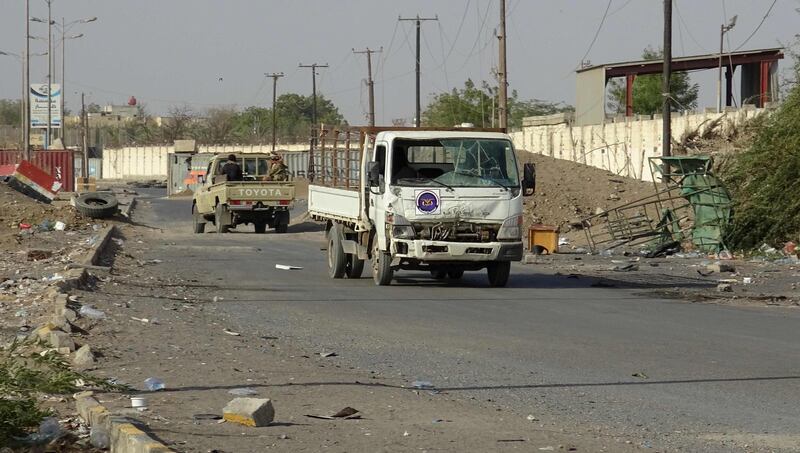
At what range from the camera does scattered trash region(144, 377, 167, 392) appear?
905 centimetres

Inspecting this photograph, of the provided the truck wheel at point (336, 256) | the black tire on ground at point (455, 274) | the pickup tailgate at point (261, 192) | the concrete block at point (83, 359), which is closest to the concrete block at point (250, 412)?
the concrete block at point (83, 359)

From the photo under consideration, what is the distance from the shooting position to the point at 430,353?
1191 centimetres

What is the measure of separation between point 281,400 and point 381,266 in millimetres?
10355

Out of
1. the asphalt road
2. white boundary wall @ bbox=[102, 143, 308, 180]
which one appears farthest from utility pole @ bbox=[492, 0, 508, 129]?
white boundary wall @ bbox=[102, 143, 308, 180]

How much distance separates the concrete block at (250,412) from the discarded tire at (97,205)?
29778mm

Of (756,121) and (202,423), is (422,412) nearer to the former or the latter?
(202,423)

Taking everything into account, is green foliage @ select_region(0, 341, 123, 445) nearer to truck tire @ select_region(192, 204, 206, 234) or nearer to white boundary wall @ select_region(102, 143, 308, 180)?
truck tire @ select_region(192, 204, 206, 234)

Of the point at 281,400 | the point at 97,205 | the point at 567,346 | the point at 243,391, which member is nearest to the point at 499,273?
the point at 567,346

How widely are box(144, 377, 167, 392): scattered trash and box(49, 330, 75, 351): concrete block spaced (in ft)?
6.49

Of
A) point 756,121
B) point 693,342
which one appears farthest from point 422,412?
point 756,121

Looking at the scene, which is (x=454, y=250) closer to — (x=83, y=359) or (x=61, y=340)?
(x=61, y=340)

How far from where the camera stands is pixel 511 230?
731 inches

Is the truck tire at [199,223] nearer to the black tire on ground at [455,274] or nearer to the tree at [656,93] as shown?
the black tire on ground at [455,274]

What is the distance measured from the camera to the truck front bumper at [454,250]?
18.2 meters
